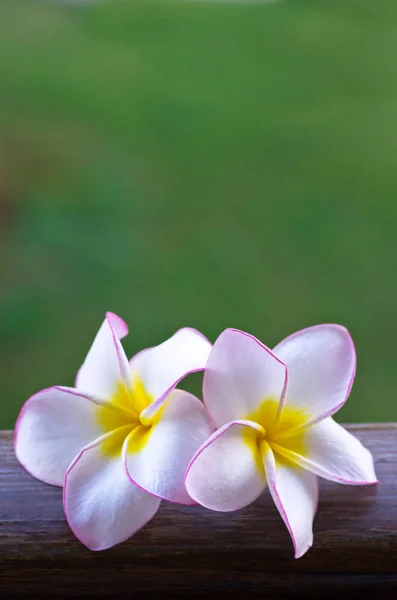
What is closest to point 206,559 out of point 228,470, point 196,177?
point 228,470

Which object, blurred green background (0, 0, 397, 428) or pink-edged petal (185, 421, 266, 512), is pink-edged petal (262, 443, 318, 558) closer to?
pink-edged petal (185, 421, 266, 512)

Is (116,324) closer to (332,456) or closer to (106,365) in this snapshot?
(106,365)

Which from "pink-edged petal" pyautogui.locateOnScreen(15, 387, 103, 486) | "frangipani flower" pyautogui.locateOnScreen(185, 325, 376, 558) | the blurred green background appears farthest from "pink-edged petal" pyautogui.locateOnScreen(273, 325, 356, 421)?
the blurred green background

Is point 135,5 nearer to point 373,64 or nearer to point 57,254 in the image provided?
point 373,64

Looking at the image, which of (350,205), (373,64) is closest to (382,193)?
(350,205)

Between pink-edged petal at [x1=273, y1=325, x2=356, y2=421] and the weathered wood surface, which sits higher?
pink-edged petal at [x1=273, y1=325, x2=356, y2=421]

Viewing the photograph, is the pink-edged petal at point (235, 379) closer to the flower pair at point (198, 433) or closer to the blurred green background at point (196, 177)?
the flower pair at point (198, 433)
